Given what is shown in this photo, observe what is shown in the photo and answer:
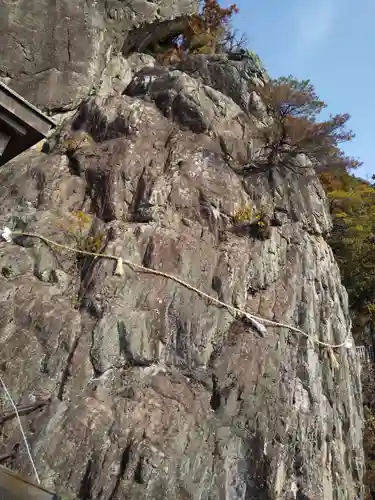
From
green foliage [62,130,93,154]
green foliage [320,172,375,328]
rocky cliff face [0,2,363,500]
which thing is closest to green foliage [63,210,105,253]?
rocky cliff face [0,2,363,500]

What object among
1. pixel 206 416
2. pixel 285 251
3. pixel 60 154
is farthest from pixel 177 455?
pixel 60 154

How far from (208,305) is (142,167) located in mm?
3452

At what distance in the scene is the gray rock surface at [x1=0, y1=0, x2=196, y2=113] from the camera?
42.3ft

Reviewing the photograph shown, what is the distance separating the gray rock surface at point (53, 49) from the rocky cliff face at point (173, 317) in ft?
2.18

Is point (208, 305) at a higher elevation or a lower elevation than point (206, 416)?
higher

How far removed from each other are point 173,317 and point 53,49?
8624 millimetres

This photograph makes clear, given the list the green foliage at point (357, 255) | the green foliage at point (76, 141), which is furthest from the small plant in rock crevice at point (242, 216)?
the green foliage at point (357, 255)

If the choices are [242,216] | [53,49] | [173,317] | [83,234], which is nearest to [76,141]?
[83,234]

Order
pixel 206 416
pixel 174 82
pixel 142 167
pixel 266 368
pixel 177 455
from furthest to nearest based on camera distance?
pixel 174 82 → pixel 142 167 → pixel 266 368 → pixel 206 416 → pixel 177 455

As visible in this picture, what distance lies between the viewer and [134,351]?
7.92 meters

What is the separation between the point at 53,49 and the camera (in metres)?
13.2

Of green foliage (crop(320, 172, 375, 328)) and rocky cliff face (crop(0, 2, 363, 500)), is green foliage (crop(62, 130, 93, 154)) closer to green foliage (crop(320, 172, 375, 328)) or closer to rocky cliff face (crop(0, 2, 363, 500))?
rocky cliff face (crop(0, 2, 363, 500))

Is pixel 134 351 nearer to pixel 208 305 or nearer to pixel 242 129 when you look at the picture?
pixel 208 305

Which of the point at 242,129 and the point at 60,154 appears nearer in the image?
the point at 60,154
